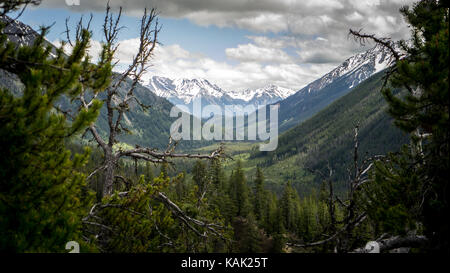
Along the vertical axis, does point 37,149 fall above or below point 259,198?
above

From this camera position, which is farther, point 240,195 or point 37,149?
point 240,195

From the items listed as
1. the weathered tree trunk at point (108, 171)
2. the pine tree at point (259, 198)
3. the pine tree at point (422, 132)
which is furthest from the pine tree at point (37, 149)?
the pine tree at point (259, 198)

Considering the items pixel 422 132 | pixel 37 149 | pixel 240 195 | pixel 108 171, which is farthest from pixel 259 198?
pixel 37 149

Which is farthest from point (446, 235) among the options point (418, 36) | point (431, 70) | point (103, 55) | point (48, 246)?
point (103, 55)

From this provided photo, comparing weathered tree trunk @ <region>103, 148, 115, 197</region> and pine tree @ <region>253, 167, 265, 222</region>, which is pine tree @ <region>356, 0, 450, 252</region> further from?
pine tree @ <region>253, 167, 265, 222</region>

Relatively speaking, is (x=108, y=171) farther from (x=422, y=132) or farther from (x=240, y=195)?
(x=240, y=195)

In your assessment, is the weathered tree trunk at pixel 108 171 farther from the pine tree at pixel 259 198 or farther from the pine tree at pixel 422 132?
the pine tree at pixel 259 198

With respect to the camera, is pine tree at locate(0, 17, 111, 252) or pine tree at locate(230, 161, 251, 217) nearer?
pine tree at locate(0, 17, 111, 252)

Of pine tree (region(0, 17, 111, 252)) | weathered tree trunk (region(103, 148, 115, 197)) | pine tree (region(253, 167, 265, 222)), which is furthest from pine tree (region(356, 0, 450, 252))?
pine tree (region(253, 167, 265, 222))

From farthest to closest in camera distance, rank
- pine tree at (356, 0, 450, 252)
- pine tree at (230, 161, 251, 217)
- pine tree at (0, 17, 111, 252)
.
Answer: pine tree at (230, 161, 251, 217) → pine tree at (356, 0, 450, 252) → pine tree at (0, 17, 111, 252)
